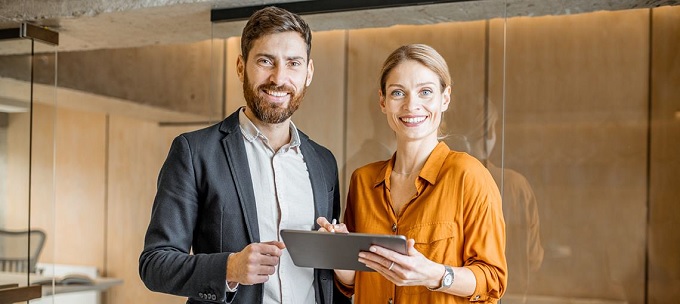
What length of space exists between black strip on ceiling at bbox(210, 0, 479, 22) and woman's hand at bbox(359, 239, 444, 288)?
193 cm

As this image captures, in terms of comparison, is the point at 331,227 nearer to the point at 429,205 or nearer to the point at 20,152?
the point at 429,205

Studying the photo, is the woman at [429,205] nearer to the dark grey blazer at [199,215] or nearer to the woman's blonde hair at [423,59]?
the woman's blonde hair at [423,59]

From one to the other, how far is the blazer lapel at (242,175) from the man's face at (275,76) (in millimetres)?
110

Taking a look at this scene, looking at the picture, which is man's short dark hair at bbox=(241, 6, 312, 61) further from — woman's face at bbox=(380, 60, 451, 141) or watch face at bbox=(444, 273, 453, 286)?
watch face at bbox=(444, 273, 453, 286)

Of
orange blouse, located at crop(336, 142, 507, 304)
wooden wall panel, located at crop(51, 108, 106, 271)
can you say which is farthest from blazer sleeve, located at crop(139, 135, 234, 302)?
wooden wall panel, located at crop(51, 108, 106, 271)

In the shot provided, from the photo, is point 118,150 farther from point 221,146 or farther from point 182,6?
point 221,146

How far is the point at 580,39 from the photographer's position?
3588 millimetres

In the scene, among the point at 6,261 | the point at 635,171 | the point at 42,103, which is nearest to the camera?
the point at 635,171

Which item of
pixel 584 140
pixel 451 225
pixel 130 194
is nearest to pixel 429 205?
pixel 451 225

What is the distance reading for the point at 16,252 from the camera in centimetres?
443

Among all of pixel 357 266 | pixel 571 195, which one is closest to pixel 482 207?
pixel 357 266

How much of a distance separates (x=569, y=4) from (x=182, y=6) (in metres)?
2.01

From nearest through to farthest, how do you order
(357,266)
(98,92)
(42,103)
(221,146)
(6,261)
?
(357,266) < (221,146) < (6,261) < (42,103) < (98,92)

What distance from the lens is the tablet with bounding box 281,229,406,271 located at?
74.7 inches
